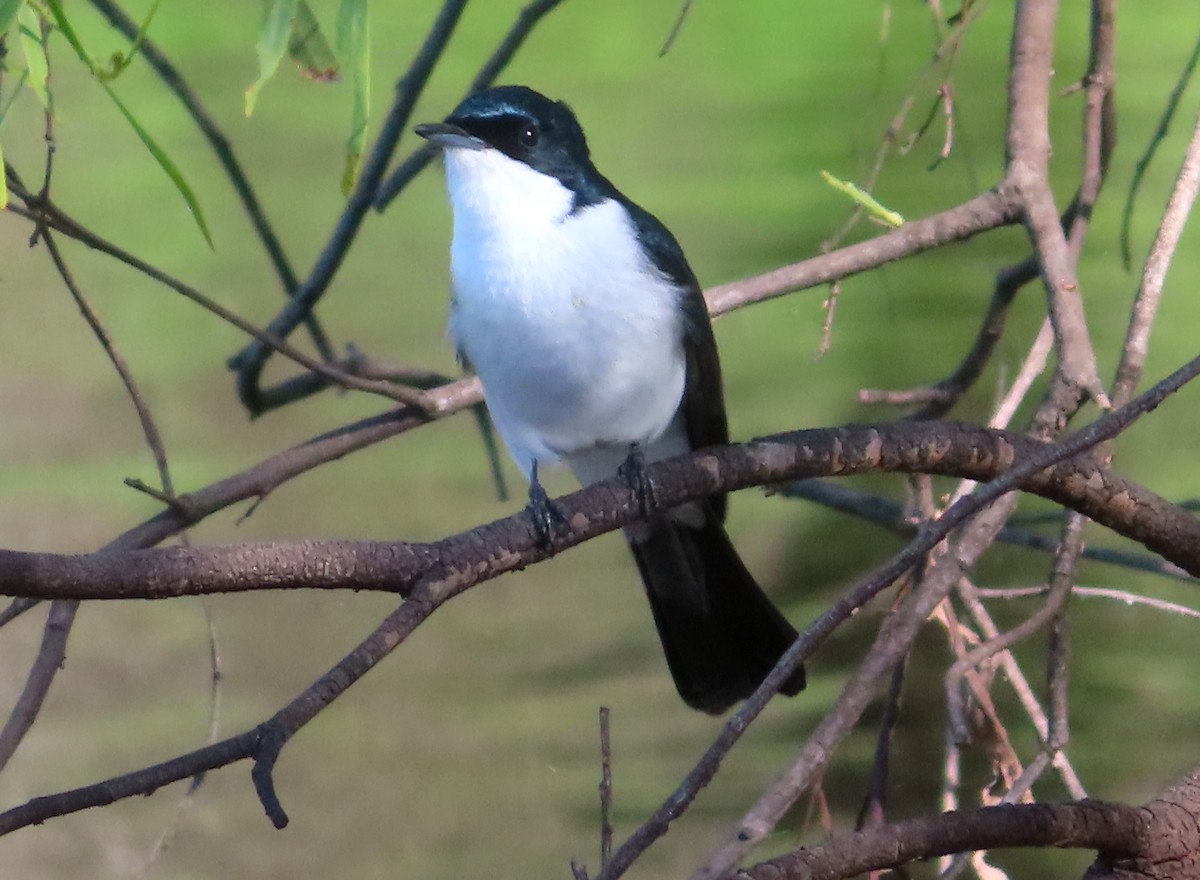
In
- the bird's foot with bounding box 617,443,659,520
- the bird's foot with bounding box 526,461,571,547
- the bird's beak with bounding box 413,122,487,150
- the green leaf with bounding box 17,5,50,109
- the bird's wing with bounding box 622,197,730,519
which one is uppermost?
the green leaf with bounding box 17,5,50,109

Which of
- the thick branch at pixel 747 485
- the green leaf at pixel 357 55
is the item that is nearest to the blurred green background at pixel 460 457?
the thick branch at pixel 747 485

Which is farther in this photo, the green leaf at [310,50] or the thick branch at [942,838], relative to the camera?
the green leaf at [310,50]

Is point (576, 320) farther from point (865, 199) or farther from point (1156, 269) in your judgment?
point (1156, 269)

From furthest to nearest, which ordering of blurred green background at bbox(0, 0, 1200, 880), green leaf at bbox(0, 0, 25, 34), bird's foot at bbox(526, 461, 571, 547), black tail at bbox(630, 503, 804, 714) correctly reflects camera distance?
1. blurred green background at bbox(0, 0, 1200, 880)
2. black tail at bbox(630, 503, 804, 714)
3. bird's foot at bbox(526, 461, 571, 547)
4. green leaf at bbox(0, 0, 25, 34)

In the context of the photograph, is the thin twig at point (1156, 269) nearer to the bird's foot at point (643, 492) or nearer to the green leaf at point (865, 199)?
the green leaf at point (865, 199)

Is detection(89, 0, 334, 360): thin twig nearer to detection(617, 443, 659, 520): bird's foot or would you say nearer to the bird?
the bird

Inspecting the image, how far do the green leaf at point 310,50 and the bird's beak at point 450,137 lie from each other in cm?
10

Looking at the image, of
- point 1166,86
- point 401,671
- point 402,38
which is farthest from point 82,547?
point 1166,86

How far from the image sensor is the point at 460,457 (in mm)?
2076

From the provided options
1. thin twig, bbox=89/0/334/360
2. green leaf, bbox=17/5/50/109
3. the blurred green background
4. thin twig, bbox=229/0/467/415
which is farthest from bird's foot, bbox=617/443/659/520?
the blurred green background

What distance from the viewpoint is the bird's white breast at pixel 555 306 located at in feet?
4.19

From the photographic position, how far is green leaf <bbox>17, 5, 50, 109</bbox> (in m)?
0.88

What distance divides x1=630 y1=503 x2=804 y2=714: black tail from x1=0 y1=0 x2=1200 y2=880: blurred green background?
0.50 meters

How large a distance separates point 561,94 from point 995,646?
1.14 m
